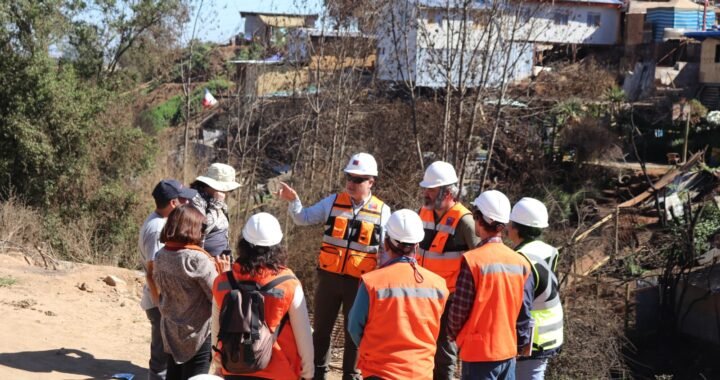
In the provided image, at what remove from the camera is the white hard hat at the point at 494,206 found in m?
4.95

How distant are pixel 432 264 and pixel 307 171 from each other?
12.5 meters

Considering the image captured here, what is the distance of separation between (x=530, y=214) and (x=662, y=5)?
146 feet

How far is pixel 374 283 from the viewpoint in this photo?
14.2ft

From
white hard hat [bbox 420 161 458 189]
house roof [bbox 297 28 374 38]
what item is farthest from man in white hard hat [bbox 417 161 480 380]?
house roof [bbox 297 28 374 38]

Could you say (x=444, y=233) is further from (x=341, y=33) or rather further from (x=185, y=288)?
(x=341, y=33)

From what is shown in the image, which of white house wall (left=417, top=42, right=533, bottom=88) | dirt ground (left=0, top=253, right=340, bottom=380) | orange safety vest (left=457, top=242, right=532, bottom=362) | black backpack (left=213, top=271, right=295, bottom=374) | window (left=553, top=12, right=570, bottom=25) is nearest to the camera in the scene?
black backpack (left=213, top=271, right=295, bottom=374)

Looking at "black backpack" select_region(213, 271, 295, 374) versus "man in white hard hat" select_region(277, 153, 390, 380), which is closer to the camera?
"black backpack" select_region(213, 271, 295, 374)

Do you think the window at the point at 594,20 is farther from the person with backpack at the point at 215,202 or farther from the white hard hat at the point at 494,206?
the white hard hat at the point at 494,206

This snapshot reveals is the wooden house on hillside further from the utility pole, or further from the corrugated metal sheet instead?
the corrugated metal sheet

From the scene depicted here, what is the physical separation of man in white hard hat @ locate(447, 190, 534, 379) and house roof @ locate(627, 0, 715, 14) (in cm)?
4300

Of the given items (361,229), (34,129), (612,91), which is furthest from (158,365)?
(612,91)

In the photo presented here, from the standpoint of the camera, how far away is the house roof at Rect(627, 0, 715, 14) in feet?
147

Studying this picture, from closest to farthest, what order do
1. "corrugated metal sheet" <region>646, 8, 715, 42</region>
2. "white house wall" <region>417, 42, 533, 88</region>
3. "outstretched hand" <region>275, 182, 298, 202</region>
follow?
"outstretched hand" <region>275, 182, 298, 202</region>
"white house wall" <region>417, 42, 533, 88</region>
"corrugated metal sheet" <region>646, 8, 715, 42</region>

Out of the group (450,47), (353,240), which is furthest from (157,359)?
(450,47)
